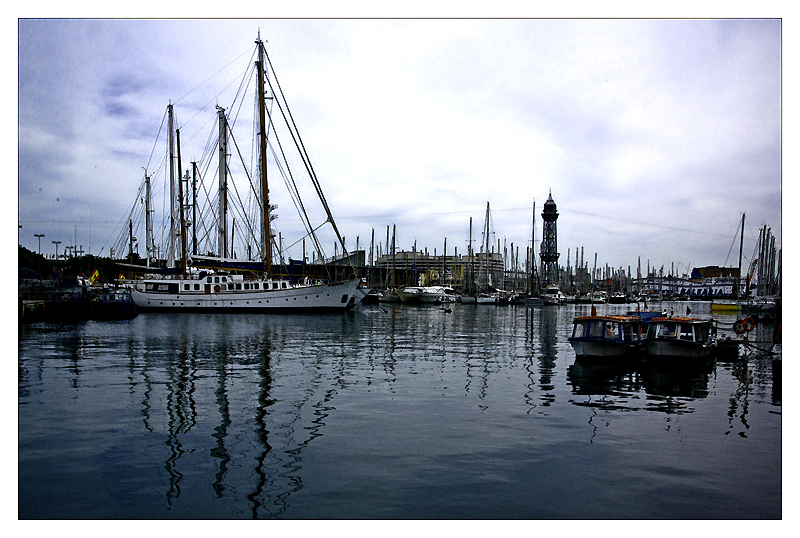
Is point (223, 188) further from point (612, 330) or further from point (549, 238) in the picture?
point (549, 238)

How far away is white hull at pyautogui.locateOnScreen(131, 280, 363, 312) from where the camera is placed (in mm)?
58750

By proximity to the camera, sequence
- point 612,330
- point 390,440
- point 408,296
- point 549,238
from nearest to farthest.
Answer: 1. point 390,440
2. point 612,330
3. point 408,296
4. point 549,238

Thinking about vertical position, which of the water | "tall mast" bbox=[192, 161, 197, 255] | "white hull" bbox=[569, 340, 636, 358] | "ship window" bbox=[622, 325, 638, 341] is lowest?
the water

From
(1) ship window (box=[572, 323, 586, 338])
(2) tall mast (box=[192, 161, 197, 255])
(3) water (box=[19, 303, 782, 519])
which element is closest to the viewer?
(3) water (box=[19, 303, 782, 519])

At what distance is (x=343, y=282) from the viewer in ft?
199

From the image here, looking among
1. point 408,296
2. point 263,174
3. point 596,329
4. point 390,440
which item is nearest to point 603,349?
→ point 596,329

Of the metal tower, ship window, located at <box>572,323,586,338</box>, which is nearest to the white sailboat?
ship window, located at <box>572,323,586,338</box>

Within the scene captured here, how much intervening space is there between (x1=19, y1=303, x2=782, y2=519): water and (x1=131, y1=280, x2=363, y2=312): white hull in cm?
3430

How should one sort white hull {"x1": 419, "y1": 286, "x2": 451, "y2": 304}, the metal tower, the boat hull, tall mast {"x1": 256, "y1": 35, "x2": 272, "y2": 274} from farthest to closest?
the metal tower < white hull {"x1": 419, "y1": 286, "x2": 451, "y2": 304} < tall mast {"x1": 256, "y1": 35, "x2": 272, "y2": 274} < the boat hull

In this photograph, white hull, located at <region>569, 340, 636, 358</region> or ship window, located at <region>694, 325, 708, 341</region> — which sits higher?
ship window, located at <region>694, 325, 708, 341</region>

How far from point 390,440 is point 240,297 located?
49.4 m

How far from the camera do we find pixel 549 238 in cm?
18350

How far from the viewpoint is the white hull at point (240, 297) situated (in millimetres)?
58750

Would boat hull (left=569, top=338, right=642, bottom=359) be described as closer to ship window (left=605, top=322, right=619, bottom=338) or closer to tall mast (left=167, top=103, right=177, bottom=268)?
ship window (left=605, top=322, right=619, bottom=338)
